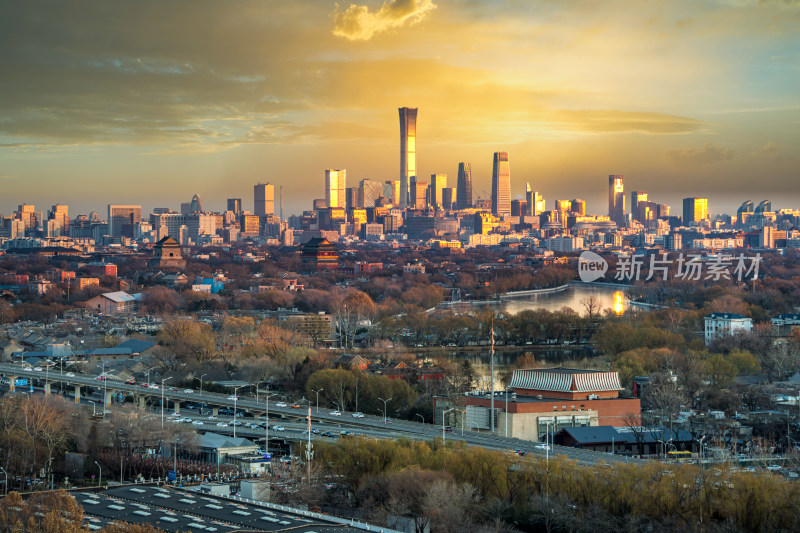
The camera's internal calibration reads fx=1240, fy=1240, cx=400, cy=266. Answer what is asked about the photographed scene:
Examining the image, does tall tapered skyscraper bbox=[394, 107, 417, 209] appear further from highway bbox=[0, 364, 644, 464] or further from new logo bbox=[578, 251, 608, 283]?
highway bbox=[0, 364, 644, 464]

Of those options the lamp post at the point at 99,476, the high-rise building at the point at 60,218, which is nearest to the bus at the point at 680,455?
the lamp post at the point at 99,476

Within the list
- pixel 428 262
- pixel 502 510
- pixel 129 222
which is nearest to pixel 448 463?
pixel 502 510

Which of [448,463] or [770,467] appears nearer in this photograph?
[448,463]

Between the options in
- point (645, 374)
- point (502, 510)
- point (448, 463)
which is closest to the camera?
point (502, 510)

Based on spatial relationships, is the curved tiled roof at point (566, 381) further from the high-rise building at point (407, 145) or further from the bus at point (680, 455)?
the high-rise building at point (407, 145)

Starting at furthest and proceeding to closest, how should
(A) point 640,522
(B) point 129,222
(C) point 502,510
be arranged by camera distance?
(B) point 129,222 → (C) point 502,510 → (A) point 640,522

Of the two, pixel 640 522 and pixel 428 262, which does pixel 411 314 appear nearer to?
pixel 640 522

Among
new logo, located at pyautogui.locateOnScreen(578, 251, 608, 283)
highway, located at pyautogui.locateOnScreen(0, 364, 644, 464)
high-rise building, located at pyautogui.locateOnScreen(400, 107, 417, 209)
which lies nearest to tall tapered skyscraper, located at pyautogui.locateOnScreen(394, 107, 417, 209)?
high-rise building, located at pyautogui.locateOnScreen(400, 107, 417, 209)
